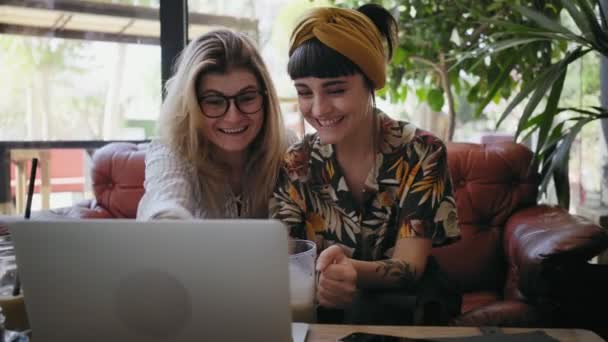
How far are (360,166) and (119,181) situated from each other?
1250 mm

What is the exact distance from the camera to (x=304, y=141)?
1.48 metres

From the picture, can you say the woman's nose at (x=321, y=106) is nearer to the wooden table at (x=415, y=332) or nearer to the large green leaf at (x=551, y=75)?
the wooden table at (x=415, y=332)

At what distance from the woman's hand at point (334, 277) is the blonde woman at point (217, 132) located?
0.51 metres

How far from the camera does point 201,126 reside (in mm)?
1456

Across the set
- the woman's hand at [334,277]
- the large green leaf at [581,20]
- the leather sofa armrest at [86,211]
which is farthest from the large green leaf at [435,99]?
the woman's hand at [334,277]

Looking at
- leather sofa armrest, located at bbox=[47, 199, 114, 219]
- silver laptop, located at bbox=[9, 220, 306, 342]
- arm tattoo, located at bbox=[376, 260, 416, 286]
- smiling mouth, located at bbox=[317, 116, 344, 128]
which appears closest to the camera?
silver laptop, located at bbox=[9, 220, 306, 342]

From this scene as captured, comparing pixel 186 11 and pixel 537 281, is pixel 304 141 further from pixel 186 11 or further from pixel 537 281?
pixel 186 11

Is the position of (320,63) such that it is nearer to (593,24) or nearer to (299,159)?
(299,159)

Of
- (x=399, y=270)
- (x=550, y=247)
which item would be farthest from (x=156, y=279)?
(x=550, y=247)

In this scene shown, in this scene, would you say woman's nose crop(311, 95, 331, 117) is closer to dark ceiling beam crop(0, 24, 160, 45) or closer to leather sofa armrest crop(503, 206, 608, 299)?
leather sofa armrest crop(503, 206, 608, 299)

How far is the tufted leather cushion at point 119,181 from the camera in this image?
221cm

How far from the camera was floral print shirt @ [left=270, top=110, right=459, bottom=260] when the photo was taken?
4.37 feet

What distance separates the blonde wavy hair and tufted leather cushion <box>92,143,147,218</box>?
0.75m

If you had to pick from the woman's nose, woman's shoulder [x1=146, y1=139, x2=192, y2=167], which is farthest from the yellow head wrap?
woman's shoulder [x1=146, y1=139, x2=192, y2=167]
